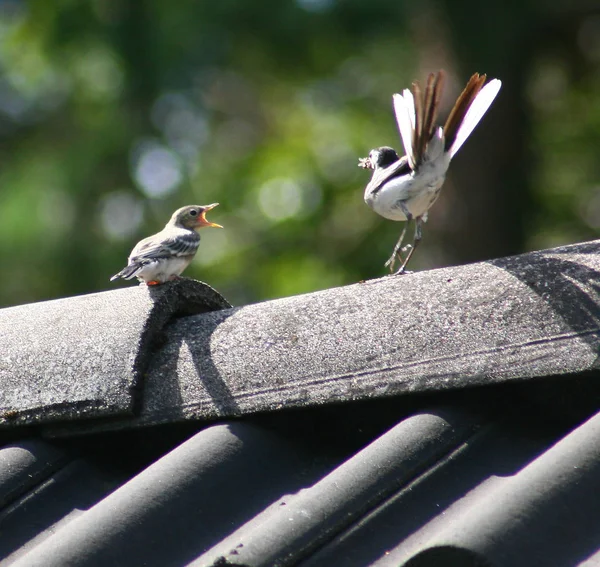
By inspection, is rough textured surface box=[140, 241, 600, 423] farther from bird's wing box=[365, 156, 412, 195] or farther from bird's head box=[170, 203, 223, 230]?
bird's head box=[170, 203, 223, 230]

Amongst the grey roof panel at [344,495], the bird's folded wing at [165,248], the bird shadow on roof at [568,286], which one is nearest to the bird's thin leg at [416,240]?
the bird's folded wing at [165,248]

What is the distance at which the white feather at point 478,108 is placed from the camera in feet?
12.9

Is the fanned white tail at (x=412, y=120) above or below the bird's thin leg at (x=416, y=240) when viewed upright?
above

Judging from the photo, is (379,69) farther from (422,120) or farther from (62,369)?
(62,369)

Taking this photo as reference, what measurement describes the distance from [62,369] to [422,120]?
2105 mm

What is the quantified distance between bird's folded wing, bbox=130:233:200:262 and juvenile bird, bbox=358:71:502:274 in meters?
1.00

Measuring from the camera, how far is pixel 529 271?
2.80 meters

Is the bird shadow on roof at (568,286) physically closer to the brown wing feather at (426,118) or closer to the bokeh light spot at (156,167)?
the brown wing feather at (426,118)

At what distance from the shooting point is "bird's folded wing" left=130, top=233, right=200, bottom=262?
16.0ft

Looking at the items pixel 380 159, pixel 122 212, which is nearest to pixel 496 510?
pixel 380 159

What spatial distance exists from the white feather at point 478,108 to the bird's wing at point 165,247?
148 cm

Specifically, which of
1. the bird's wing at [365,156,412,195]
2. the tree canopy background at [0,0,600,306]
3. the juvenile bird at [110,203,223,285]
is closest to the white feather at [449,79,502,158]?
the bird's wing at [365,156,412,195]

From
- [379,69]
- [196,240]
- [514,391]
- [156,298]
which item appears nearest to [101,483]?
[156,298]

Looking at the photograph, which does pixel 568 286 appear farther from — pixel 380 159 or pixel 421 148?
pixel 380 159
